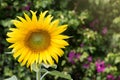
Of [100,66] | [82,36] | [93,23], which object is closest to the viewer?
[100,66]

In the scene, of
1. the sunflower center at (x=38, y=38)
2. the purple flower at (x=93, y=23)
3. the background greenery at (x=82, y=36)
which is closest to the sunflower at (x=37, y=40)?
the sunflower center at (x=38, y=38)

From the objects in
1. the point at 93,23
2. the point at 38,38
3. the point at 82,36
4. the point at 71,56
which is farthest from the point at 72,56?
the point at 38,38

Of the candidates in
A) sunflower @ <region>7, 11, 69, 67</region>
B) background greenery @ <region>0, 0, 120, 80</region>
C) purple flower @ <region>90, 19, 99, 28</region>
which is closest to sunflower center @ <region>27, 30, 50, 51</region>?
sunflower @ <region>7, 11, 69, 67</region>

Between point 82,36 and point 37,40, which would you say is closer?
point 37,40

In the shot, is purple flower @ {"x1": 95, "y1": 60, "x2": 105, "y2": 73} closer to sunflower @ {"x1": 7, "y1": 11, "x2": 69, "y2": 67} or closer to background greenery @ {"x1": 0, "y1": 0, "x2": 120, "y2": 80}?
background greenery @ {"x1": 0, "y1": 0, "x2": 120, "y2": 80}

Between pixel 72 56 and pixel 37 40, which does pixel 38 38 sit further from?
pixel 72 56

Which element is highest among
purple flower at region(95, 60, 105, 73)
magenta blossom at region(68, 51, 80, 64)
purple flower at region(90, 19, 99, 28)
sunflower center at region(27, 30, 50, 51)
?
purple flower at region(90, 19, 99, 28)
